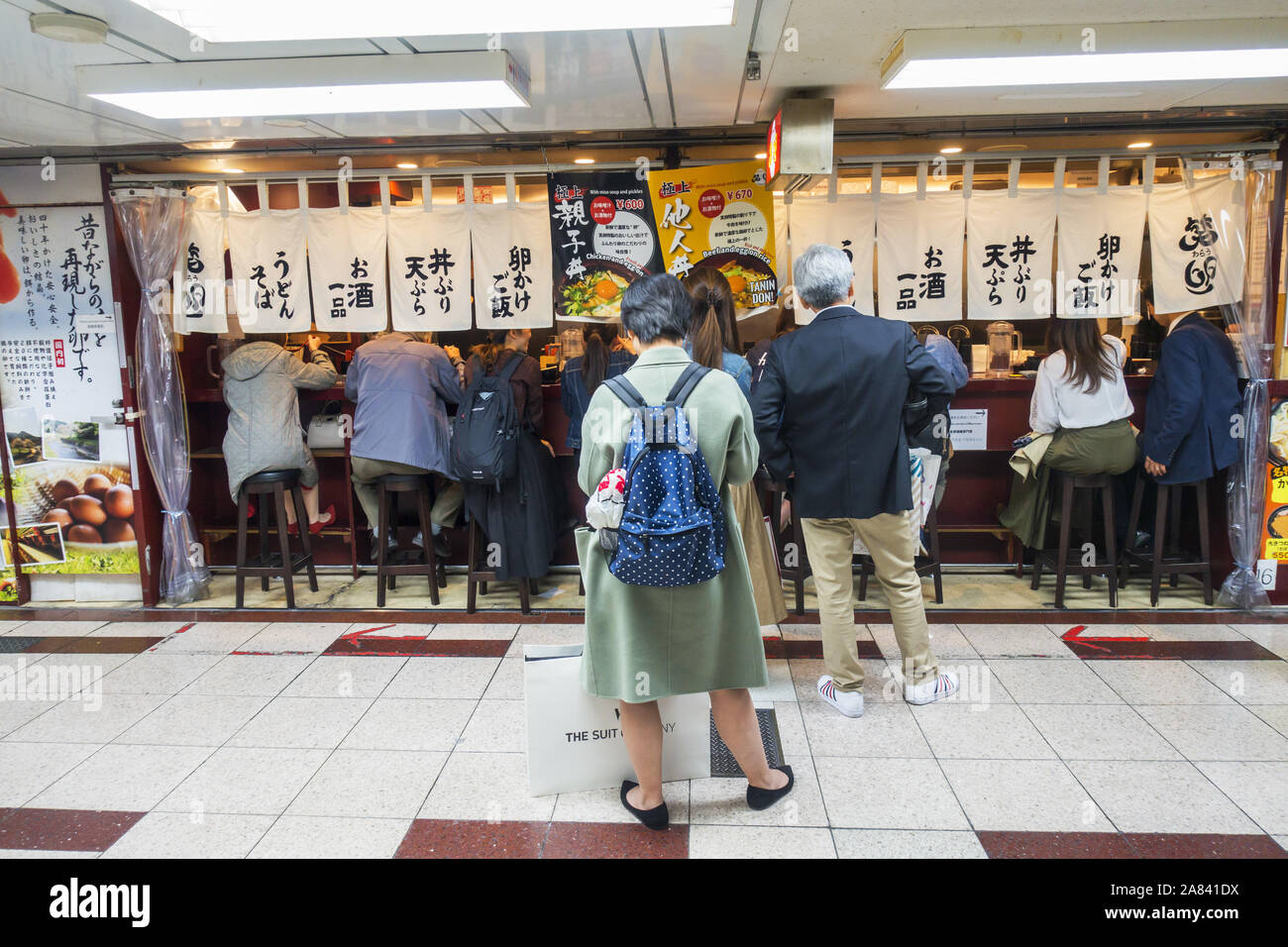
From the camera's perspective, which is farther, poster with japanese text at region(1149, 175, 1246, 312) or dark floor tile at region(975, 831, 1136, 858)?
poster with japanese text at region(1149, 175, 1246, 312)

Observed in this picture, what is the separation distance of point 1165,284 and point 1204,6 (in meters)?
2.29

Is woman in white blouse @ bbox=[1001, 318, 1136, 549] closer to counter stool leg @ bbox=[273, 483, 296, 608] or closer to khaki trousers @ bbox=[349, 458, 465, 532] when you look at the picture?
khaki trousers @ bbox=[349, 458, 465, 532]

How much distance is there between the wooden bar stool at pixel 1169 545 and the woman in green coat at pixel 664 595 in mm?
3937

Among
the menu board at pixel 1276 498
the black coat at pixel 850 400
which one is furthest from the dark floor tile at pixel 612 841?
the menu board at pixel 1276 498

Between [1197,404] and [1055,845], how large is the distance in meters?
3.55

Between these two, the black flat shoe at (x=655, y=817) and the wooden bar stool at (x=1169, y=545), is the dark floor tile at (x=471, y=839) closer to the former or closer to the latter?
the black flat shoe at (x=655, y=817)

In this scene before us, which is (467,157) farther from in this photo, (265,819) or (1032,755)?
(1032,755)

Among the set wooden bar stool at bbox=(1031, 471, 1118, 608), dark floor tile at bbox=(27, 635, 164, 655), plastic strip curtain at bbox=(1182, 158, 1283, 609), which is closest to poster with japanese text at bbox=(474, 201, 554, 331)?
dark floor tile at bbox=(27, 635, 164, 655)

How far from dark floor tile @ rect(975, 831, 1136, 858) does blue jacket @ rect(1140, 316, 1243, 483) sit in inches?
128

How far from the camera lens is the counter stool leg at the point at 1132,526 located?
577 cm

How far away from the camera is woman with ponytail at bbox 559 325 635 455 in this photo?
5543 mm

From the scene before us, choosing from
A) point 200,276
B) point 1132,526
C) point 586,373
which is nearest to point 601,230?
point 586,373

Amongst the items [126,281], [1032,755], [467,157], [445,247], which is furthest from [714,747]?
[467,157]

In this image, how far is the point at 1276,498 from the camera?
5.48m
